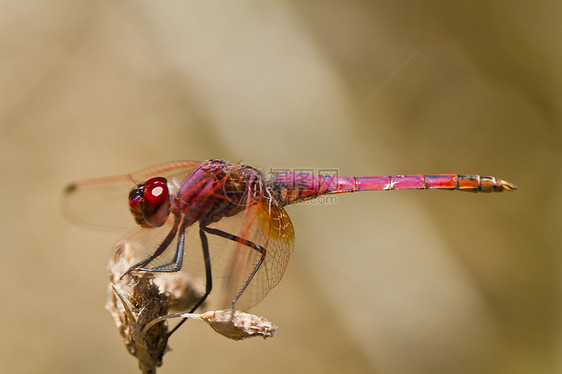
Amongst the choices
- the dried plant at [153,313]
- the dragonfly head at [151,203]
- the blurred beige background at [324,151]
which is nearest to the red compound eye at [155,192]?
the dragonfly head at [151,203]

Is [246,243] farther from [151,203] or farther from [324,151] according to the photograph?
[324,151]

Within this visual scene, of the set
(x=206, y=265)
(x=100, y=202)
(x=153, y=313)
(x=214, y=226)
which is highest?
(x=100, y=202)

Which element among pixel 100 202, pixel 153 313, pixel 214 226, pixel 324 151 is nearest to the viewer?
pixel 153 313

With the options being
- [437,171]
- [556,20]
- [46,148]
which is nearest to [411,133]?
[437,171]

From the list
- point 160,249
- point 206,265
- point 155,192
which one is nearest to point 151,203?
point 155,192

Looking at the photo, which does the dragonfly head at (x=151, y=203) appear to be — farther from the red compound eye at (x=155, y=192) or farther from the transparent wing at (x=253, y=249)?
the transparent wing at (x=253, y=249)

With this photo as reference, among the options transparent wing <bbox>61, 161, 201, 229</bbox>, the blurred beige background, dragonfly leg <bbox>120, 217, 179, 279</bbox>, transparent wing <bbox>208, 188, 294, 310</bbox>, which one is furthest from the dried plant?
the blurred beige background

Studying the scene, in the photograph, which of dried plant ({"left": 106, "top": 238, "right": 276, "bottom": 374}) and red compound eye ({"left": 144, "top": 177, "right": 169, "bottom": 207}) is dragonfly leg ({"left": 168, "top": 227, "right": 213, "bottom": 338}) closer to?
dried plant ({"left": 106, "top": 238, "right": 276, "bottom": 374})

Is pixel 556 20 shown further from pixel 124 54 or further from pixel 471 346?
pixel 124 54
